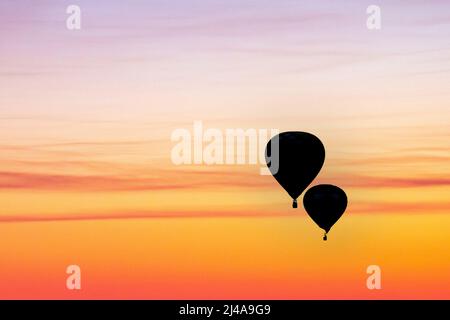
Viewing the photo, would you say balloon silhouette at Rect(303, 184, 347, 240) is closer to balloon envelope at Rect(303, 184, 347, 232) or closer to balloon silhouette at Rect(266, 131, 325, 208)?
balloon envelope at Rect(303, 184, 347, 232)

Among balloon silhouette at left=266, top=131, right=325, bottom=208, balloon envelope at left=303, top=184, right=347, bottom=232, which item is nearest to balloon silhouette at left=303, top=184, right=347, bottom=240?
balloon envelope at left=303, top=184, right=347, bottom=232

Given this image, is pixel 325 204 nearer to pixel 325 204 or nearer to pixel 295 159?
pixel 325 204

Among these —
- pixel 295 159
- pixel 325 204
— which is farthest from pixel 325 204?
pixel 295 159

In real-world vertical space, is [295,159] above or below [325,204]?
above

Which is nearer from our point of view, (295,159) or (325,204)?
(295,159)

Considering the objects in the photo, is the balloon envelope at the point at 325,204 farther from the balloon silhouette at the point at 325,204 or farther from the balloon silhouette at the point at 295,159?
the balloon silhouette at the point at 295,159

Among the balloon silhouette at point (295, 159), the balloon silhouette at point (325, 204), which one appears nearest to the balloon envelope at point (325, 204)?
the balloon silhouette at point (325, 204)
